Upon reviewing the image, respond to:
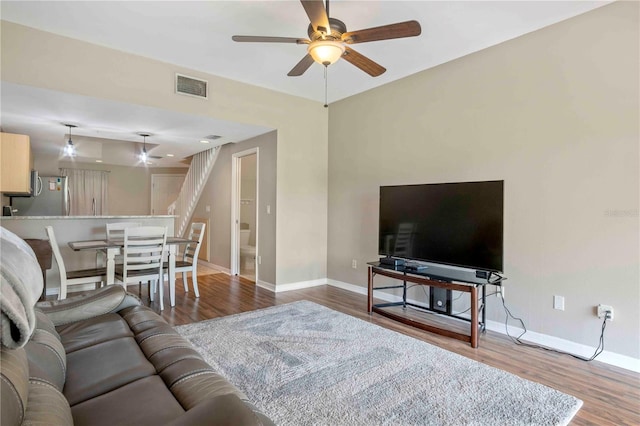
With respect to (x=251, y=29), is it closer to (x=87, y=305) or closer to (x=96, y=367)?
(x=87, y=305)

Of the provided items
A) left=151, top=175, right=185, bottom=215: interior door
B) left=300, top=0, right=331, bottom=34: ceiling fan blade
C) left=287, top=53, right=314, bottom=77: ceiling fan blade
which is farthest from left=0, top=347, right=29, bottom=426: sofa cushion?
left=151, top=175, right=185, bottom=215: interior door

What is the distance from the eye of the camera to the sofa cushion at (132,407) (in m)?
1.11

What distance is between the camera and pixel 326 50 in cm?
237

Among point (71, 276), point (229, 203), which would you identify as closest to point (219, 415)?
point (71, 276)

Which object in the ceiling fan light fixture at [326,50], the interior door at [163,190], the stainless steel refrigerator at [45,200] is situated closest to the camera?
the ceiling fan light fixture at [326,50]

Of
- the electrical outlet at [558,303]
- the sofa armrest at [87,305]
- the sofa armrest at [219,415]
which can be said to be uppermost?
the sofa armrest at [219,415]

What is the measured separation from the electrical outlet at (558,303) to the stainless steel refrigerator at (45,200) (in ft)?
25.7

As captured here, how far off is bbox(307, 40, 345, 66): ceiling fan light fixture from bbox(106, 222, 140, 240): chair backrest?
3755 millimetres

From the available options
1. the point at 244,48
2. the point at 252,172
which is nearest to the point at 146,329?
the point at 244,48

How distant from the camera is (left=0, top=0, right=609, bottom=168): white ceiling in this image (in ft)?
8.86

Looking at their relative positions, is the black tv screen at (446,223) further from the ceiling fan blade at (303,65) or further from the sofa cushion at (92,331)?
the sofa cushion at (92,331)

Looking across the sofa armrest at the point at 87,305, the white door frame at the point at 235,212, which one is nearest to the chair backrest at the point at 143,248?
the sofa armrest at the point at 87,305

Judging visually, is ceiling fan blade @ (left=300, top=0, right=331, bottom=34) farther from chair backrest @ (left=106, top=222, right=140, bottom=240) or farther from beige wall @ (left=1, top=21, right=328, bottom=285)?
chair backrest @ (left=106, top=222, right=140, bottom=240)

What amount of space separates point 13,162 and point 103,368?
406 cm
